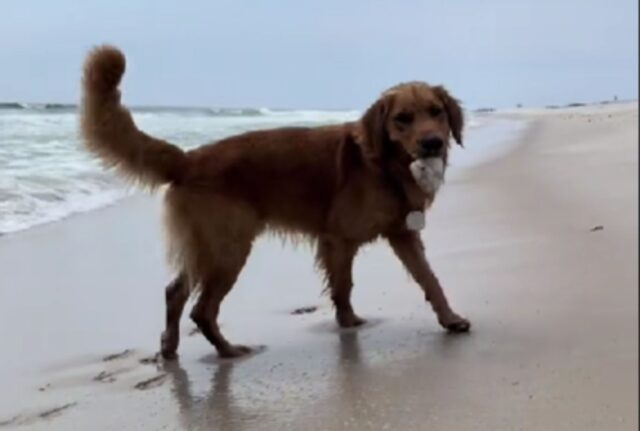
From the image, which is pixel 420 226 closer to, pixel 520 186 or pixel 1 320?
pixel 1 320

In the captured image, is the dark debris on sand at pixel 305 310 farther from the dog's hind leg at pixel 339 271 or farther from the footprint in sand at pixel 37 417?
the footprint in sand at pixel 37 417

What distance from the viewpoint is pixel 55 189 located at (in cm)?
943

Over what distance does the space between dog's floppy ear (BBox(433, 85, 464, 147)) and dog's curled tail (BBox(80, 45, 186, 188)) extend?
1143 millimetres

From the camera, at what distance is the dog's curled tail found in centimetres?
404

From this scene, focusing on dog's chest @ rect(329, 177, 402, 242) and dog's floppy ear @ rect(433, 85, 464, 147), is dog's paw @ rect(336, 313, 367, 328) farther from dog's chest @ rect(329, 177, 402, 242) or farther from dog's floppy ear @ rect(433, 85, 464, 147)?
dog's floppy ear @ rect(433, 85, 464, 147)

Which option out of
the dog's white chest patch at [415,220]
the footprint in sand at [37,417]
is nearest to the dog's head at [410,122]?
the dog's white chest patch at [415,220]

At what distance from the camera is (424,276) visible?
14.3 feet

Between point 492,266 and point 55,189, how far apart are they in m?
5.59

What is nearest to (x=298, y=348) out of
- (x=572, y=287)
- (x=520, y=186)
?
(x=572, y=287)

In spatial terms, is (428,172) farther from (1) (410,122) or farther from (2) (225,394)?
(2) (225,394)

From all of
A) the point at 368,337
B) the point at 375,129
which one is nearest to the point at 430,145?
the point at 375,129

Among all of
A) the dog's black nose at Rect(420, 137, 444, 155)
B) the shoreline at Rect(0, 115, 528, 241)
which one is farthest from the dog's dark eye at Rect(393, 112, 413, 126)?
the shoreline at Rect(0, 115, 528, 241)

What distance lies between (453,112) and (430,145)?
355mm

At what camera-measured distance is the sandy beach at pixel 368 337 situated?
9.40 ft
